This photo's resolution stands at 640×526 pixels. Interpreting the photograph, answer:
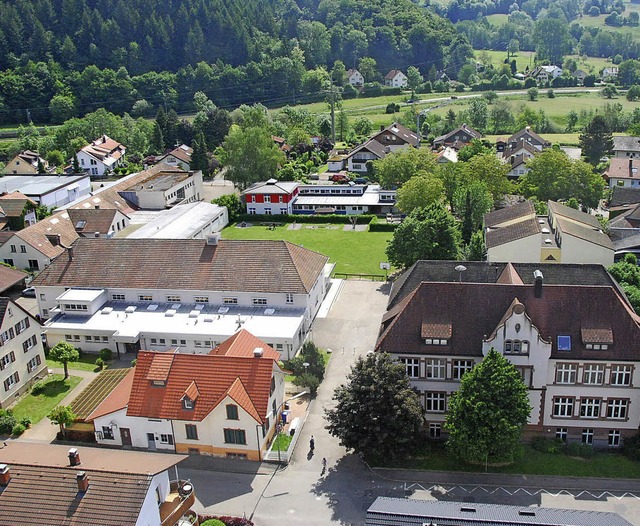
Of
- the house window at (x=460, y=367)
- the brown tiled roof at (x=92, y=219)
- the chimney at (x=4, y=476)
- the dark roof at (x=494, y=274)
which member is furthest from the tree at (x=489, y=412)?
the brown tiled roof at (x=92, y=219)

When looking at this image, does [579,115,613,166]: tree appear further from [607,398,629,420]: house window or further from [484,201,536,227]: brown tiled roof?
[607,398,629,420]: house window

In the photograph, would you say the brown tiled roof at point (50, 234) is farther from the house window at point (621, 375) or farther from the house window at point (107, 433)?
the house window at point (621, 375)

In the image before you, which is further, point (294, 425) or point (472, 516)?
point (294, 425)

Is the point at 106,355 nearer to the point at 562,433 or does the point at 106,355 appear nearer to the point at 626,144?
the point at 562,433

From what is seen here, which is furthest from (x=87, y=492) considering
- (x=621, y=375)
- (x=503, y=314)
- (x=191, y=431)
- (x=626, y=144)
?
(x=626, y=144)

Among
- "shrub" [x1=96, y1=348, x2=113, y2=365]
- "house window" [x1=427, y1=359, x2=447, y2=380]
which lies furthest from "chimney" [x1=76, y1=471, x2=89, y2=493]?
"shrub" [x1=96, y1=348, x2=113, y2=365]
